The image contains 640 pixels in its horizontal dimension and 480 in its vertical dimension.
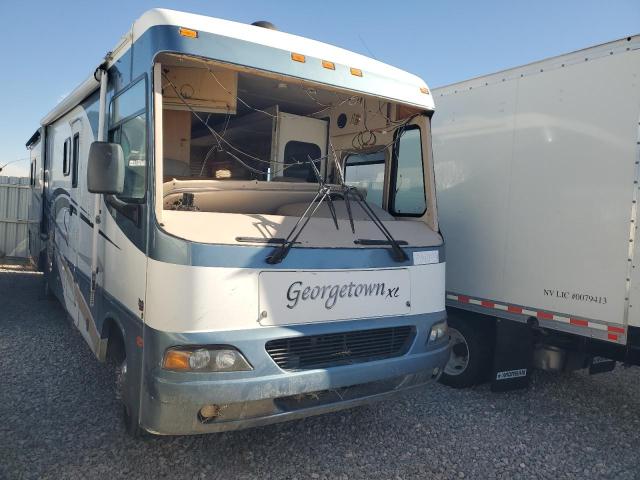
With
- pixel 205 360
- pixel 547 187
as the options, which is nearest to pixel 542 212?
pixel 547 187

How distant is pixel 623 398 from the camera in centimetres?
479

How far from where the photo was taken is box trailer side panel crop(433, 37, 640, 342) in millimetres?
3699

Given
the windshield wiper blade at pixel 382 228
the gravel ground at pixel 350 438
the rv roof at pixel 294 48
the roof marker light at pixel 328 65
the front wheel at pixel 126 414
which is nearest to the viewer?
the rv roof at pixel 294 48

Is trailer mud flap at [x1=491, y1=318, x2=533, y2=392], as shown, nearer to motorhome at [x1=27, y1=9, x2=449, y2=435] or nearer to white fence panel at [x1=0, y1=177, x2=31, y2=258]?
motorhome at [x1=27, y1=9, x2=449, y2=435]

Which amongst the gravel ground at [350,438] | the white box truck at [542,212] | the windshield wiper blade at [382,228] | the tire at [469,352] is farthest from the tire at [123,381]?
the white box truck at [542,212]

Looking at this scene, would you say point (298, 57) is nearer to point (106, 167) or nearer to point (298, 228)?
point (298, 228)

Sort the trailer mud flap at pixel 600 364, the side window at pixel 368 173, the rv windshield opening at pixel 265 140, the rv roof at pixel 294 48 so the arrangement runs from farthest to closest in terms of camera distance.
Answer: the side window at pixel 368 173
the trailer mud flap at pixel 600 364
the rv windshield opening at pixel 265 140
the rv roof at pixel 294 48

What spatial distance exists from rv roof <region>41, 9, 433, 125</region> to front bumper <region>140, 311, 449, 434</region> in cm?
181

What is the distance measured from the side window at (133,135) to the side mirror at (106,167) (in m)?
0.11

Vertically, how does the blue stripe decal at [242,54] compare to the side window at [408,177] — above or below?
above

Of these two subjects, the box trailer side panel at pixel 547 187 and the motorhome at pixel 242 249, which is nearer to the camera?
the motorhome at pixel 242 249

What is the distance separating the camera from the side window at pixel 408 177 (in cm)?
425

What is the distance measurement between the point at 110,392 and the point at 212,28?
3266mm

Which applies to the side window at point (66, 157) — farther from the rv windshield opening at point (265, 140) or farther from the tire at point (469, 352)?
the tire at point (469, 352)
